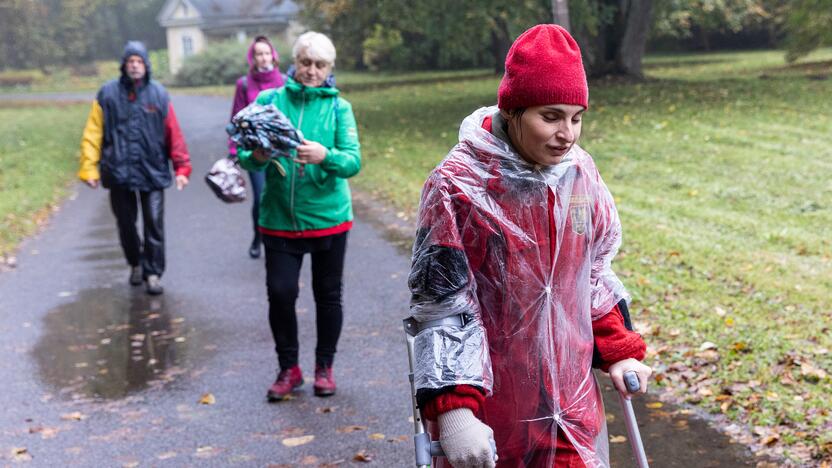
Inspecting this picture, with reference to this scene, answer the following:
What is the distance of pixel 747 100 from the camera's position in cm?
1886

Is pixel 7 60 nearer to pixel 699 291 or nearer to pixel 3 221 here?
pixel 3 221

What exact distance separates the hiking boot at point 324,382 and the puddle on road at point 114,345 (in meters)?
1.08

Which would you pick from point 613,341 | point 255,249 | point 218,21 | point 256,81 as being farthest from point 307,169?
point 218,21

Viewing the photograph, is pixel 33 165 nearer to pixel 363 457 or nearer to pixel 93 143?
pixel 93 143

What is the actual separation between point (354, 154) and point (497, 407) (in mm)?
2775

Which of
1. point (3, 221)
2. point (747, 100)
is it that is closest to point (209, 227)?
point (3, 221)

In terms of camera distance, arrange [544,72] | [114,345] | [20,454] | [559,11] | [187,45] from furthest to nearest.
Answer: [187,45] < [559,11] < [114,345] < [20,454] < [544,72]

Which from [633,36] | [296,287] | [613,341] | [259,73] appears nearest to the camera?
[613,341]

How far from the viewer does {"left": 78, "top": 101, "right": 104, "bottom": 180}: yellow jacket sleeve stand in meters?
7.94

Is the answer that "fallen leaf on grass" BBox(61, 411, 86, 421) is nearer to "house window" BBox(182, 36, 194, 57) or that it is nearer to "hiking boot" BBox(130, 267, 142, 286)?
"hiking boot" BBox(130, 267, 142, 286)

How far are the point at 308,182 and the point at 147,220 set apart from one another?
11.1 ft

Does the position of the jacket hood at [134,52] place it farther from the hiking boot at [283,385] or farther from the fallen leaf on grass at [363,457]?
the fallen leaf on grass at [363,457]

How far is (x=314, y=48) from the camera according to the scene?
202 inches

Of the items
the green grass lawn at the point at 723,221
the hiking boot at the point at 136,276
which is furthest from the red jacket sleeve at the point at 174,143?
the green grass lawn at the point at 723,221
